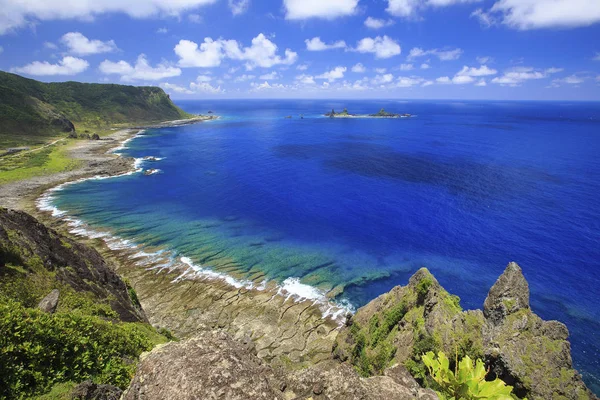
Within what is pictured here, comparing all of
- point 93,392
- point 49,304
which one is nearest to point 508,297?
→ point 93,392

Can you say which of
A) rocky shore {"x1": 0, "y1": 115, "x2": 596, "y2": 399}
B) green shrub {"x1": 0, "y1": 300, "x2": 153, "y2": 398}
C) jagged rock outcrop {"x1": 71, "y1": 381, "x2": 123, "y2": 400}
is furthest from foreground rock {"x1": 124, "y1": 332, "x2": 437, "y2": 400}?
green shrub {"x1": 0, "y1": 300, "x2": 153, "y2": 398}

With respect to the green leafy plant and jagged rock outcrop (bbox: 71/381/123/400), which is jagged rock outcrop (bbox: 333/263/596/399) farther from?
jagged rock outcrop (bbox: 71/381/123/400)

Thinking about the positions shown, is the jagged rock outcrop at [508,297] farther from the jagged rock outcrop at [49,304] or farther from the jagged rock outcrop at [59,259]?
the jagged rock outcrop at [49,304]

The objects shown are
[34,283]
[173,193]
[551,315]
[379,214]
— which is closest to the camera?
[34,283]

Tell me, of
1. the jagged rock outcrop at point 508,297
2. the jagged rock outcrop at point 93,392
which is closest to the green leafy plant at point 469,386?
the jagged rock outcrop at point 93,392

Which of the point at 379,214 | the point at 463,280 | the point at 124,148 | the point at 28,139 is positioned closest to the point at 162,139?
the point at 124,148

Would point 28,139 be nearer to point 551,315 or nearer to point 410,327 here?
point 410,327
